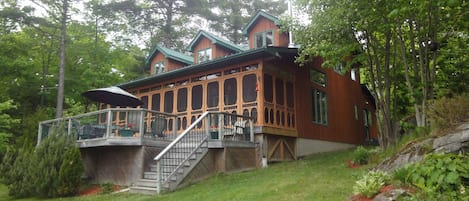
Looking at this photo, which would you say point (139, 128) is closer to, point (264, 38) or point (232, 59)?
point (232, 59)

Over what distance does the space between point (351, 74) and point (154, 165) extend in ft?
44.2

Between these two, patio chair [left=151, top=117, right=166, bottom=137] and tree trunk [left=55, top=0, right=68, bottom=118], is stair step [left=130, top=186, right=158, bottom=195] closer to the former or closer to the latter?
patio chair [left=151, top=117, right=166, bottom=137]

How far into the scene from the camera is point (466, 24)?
9.57 meters

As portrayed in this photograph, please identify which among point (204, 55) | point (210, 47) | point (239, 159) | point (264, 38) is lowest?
point (239, 159)

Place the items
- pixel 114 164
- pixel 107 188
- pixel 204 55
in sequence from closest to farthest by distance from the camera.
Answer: pixel 107 188 → pixel 114 164 → pixel 204 55

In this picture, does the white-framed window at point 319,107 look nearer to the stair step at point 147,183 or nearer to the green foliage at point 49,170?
the stair step at point 147,183

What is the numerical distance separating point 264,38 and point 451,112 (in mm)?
9850

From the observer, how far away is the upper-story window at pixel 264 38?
1555 centimetres

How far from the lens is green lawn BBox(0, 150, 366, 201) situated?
7004 mm

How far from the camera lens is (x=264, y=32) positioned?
15719mm

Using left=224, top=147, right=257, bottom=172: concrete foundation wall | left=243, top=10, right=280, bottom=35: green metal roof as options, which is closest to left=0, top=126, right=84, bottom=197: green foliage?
left=224, top=147, right=257, bottom=172: concrete foundation wall

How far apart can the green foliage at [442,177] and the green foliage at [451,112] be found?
1.40 m

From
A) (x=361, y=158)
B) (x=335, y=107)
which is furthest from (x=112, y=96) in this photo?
(x=335, y=107)

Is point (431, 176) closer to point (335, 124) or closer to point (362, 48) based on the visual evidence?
point (362, 48)
